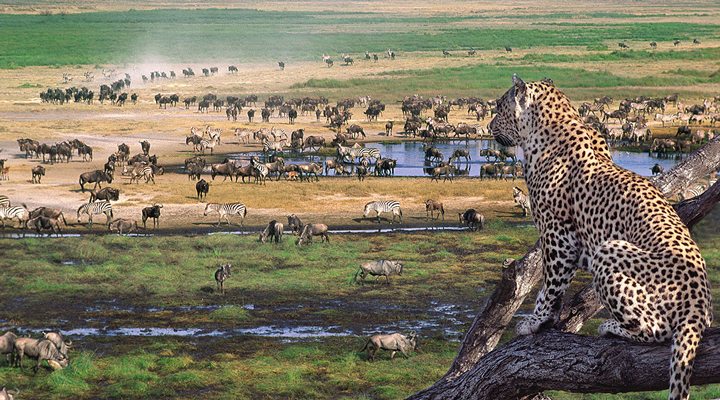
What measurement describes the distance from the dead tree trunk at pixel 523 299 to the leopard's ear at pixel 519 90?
1.09m

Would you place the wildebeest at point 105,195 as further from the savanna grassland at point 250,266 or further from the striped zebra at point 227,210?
the striped zebra at point 227,210

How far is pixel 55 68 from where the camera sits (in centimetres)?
11431

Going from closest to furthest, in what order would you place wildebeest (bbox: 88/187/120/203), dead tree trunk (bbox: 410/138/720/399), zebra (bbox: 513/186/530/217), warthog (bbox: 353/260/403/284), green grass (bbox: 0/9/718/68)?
1. dead tree trunk (bbox: 410/138/720/399)
2. warthog (bbox: 353/260/403/284)
3. zebra (bbox: 513/186/530/217)
4. wildebeest (bbox: 88/187/120/203)
5. green grass (bbox: 0/9/718/68)

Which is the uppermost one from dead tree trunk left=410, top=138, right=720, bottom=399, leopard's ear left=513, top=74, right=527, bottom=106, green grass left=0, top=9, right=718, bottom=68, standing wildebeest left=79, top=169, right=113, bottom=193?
green grass left=0, top=9, right=718, bottom=68

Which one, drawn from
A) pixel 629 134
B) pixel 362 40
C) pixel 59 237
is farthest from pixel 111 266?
pixel 362 40

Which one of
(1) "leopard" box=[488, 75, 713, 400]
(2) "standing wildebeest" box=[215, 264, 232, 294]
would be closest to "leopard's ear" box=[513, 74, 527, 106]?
(1) "leopard" box=[488, 75, 713, 400]

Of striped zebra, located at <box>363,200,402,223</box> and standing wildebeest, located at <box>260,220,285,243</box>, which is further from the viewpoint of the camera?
striped zebra, located at <box>363,200,402,223</box>

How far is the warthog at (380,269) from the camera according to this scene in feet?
94.1

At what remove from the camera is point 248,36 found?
508ft

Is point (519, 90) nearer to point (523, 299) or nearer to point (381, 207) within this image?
point (523, 299)

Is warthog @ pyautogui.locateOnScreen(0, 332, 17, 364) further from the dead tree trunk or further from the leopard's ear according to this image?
the leopard's ear

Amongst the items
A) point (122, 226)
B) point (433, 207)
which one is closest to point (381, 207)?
point (433, 207)

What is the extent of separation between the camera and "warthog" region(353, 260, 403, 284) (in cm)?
2867

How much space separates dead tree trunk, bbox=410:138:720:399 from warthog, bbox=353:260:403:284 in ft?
65.8
